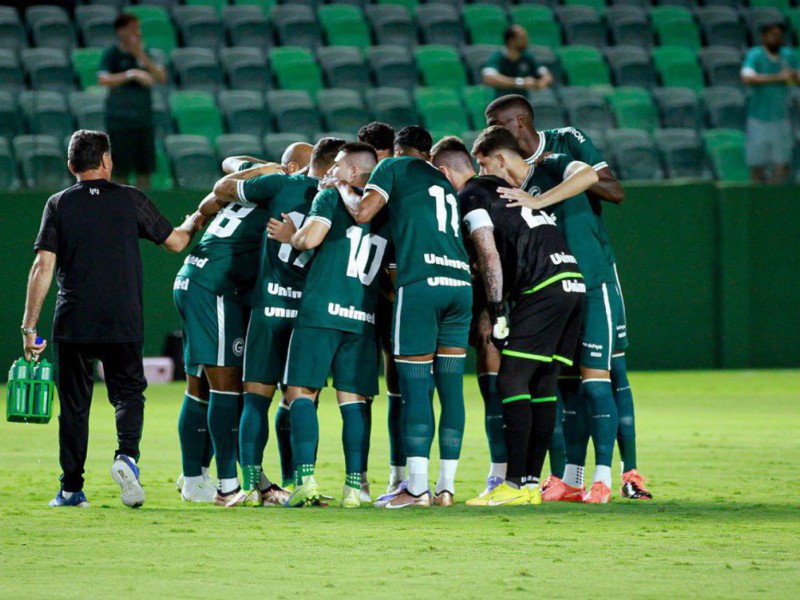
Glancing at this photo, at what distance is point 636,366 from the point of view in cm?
1688

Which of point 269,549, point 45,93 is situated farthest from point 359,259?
point 45,93

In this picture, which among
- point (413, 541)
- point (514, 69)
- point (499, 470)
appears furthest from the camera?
point (514, 69)

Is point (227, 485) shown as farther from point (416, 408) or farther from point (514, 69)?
point (514, 69)

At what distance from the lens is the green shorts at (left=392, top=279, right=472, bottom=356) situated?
7410 millimetres

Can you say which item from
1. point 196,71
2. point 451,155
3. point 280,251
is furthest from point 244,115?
point 280,251

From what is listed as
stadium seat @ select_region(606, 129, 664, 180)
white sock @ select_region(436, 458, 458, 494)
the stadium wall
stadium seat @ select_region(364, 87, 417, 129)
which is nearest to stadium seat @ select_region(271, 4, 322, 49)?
stadium seat @ select_region(364, 87, 417, 129)

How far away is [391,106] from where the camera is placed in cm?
1569

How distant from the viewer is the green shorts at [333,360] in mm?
7477

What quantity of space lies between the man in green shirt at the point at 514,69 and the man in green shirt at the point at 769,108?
2446 mm

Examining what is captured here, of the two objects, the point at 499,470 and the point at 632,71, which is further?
the point at 632,71

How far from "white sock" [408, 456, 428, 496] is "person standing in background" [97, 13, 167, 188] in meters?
7.42

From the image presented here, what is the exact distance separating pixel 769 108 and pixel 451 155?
932 centimetres

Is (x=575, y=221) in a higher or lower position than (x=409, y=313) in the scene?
higher

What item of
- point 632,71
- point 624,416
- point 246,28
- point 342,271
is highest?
point 246,28
